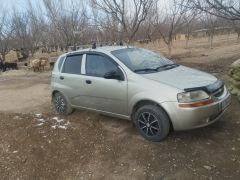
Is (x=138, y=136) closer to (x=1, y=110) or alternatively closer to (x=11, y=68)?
(x=1, y=110)

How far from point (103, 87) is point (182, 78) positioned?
1.48 metres

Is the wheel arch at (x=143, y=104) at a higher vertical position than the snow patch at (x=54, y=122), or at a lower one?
higher

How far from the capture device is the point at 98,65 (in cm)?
565

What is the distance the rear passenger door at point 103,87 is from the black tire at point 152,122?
0.38 metres

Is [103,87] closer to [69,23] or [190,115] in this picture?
[190,115]

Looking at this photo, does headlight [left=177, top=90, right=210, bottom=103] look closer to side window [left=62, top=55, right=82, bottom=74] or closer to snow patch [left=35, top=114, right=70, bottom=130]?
side window [left=62, top=55, right=82, bottom=74]

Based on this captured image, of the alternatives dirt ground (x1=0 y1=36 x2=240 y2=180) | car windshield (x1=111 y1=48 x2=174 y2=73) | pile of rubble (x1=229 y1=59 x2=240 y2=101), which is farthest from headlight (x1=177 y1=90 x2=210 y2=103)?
pile of rubble (x1=229 y1=59 x2=240 y2=101)

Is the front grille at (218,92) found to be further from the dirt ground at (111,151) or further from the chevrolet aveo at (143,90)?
the dirt ground at (111,151)

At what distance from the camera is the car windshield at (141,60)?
205 inches

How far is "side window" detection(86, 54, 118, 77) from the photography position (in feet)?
17.6

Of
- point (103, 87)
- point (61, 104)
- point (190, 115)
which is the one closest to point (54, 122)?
point (61, 104)

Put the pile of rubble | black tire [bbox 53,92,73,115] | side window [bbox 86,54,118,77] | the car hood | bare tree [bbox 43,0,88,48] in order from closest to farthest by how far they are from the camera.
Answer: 1. the car hood
2. side window [bbox 86,54,118,77]
3. black tire [bbox 53,92,73,115]
4. the pile of rubble
5. bare tree [bbox 43,0,88,48]

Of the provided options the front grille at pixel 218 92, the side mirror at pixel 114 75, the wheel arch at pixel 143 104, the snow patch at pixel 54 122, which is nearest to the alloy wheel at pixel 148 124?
the wheel arch at pixel 143 104

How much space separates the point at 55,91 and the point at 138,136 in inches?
103
